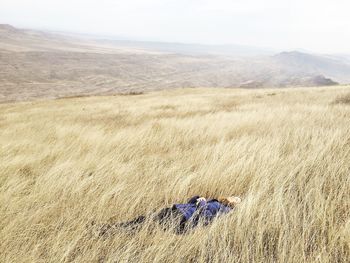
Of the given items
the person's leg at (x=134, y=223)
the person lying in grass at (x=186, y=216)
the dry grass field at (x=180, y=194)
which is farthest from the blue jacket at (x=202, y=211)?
the person's leg at (x=134, y=223)

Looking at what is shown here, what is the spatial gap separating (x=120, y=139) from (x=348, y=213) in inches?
146

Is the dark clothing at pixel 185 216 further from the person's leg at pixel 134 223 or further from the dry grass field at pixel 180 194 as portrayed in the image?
the dry grass field at pixel 180 194

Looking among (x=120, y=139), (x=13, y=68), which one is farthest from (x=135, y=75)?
(x=120, y=139)

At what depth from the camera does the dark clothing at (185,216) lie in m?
2.19

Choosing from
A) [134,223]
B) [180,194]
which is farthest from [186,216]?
[180,194]

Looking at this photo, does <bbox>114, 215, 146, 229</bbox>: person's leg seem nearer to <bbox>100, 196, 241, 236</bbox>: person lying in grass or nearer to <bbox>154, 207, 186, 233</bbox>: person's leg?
<bbox>100, 196, 241, 236</bbox>: person lying in grass

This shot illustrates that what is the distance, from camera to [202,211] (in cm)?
235

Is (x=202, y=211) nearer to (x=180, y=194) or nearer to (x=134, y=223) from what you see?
(x=134, y=223)

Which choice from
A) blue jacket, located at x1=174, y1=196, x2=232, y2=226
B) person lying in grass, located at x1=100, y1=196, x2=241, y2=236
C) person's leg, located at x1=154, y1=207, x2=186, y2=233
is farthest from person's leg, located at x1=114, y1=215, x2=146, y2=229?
blue jacket, located at x1=174, y1=196, x2=232, y2=226

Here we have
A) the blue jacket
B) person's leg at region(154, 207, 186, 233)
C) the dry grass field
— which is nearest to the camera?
the dry grass field

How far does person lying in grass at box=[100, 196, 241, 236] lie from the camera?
7.16ft

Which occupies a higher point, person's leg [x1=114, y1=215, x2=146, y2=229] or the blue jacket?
the blue jacket

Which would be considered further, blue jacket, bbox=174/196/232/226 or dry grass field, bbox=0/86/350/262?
blue jacket, bbox=174/196/232/226

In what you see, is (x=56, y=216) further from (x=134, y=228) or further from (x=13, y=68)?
(x=13, y=68)
